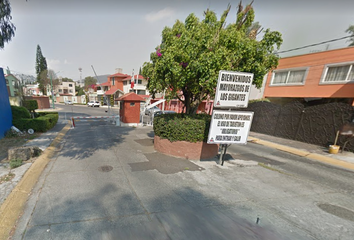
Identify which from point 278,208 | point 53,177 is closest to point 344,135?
point 278,208

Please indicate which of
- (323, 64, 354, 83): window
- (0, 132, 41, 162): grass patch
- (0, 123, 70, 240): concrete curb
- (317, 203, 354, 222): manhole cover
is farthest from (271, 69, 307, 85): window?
(0, 132, 41, 162): grass patch

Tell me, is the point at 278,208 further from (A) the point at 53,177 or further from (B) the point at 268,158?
(A) the point at 53,177

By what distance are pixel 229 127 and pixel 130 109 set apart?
930cm

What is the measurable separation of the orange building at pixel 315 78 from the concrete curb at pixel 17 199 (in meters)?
17.4

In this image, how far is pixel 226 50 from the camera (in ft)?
16.3

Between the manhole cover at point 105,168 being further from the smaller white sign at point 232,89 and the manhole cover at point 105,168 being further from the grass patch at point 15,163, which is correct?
the smaller white sign at point 232,89

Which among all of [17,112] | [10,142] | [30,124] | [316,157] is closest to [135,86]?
[17,112]

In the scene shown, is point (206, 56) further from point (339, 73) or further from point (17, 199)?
point (339, 73)

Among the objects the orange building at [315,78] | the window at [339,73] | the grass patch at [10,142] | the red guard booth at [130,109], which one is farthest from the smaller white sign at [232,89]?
the window at [339,73]

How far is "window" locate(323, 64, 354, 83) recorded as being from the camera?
10.2 metres

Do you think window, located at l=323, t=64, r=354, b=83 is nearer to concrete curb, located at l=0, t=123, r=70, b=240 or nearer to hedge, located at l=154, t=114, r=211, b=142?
hedge, located at l=154, t=114, r=211, b=142

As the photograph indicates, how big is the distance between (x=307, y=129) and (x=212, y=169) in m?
8.76

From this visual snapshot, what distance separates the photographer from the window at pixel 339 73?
10207 mm

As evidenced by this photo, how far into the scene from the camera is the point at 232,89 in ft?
15.5
